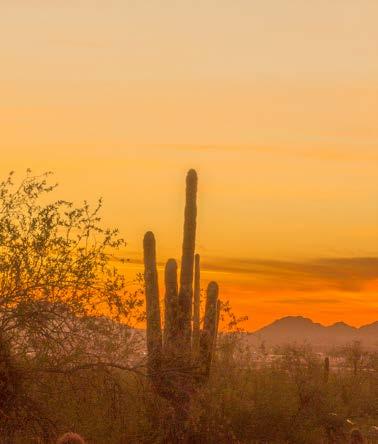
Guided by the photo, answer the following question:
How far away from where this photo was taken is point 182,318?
23.6 m

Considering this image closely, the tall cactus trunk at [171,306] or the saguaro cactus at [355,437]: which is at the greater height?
the tall cactus trunk at [171,306]

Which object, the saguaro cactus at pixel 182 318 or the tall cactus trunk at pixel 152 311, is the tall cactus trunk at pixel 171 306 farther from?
the tall cactus trunk at pixel 152 311

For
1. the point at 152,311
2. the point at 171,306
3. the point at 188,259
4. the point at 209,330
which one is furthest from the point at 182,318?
the point at 188,259

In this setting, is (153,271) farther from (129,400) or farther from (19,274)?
(19,274)

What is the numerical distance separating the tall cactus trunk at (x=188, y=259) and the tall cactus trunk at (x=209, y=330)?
0.68m

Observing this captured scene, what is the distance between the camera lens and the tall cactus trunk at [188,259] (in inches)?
929

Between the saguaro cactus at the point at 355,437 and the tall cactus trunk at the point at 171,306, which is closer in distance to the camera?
the saguaro cactus at the point at 355,437

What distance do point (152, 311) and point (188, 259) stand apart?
1938mm

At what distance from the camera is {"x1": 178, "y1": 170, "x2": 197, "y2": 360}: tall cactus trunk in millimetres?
23594

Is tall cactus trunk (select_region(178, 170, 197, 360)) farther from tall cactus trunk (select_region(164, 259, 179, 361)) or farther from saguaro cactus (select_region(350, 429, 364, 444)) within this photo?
saguaro cactus (select_region(350, 429, 364, 444))

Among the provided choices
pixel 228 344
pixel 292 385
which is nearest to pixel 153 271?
pixel 228 344

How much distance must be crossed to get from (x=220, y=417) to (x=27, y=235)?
9109 mm

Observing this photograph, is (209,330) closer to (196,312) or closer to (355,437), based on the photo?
(196,312)

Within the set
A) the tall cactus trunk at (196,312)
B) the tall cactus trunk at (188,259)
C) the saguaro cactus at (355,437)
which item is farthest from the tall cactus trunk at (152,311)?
the saguaro cactus at (355,437)
